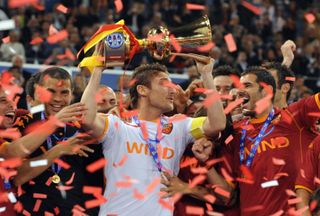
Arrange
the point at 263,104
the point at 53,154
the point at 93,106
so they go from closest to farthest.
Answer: the point at 93,106, the point at 53,154, the point at 263,104

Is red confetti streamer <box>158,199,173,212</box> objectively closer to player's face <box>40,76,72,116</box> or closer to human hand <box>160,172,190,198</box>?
human hand <box>160,172,190,198</box>

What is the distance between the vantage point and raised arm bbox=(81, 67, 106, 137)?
195 inches

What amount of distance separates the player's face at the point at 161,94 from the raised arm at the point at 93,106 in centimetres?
41

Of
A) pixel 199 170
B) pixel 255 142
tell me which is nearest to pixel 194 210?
pixel 199 170

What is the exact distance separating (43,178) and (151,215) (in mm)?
789

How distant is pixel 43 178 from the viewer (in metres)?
5.33

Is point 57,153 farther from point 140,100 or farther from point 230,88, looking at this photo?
point 230,88

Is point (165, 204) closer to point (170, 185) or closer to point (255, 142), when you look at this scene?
point (170, 185)

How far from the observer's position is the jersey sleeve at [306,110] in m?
5.23

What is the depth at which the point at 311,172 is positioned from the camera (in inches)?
204

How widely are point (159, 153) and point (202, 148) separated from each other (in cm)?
27

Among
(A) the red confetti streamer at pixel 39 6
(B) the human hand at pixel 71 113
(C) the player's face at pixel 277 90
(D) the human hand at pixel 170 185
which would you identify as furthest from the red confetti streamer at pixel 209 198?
(A) the red confetti streamer at pixel 39 6

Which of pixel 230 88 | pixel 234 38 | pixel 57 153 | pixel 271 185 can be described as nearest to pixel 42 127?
pixel 57 153

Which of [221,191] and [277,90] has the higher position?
[277,90]
